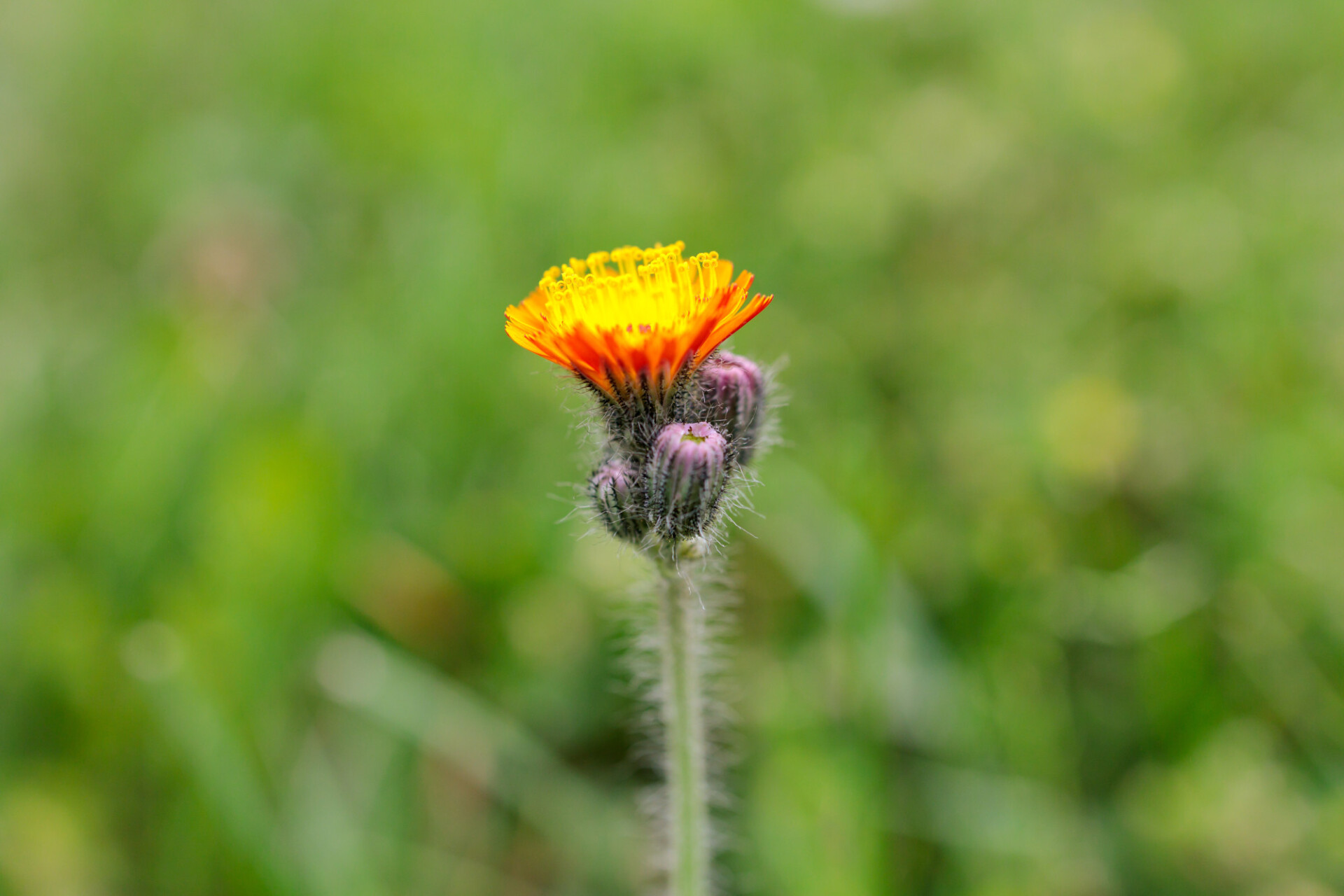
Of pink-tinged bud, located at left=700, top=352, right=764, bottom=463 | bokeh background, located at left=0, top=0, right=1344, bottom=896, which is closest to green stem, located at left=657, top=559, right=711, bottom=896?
pink-tinged bud, located at left=700, top=352, right=764, bottom=463

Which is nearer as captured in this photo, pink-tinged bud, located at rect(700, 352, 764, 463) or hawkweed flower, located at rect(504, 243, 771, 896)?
hawkweed flower, located at rect(504, 243, 771, 896)

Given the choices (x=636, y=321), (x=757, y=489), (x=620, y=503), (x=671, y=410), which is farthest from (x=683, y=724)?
(x=757, y=489)

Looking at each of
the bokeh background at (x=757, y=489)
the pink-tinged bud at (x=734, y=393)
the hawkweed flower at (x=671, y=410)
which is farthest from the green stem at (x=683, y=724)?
the bokeh background at (x=757, y=489)

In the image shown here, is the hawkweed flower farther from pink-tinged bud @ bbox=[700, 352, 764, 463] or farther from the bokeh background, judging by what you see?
the bokeh background

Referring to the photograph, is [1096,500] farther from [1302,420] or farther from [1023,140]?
[1023,140]

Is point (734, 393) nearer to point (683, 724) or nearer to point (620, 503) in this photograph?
point (620, 503)

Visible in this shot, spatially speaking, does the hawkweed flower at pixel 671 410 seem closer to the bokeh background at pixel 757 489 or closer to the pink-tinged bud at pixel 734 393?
the pink-tinged bud at pixel 734 393

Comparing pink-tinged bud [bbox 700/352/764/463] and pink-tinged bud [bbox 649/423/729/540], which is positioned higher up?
pink-tinged bud [bbox 700/352/764/463]
